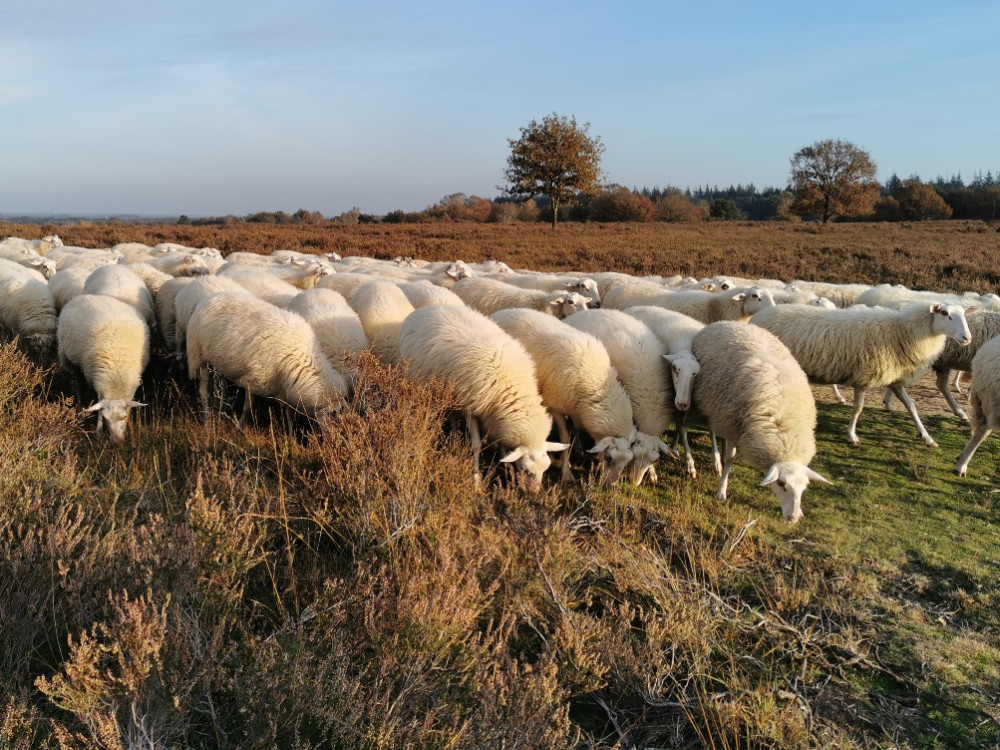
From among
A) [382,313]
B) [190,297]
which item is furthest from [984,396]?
[190,297]

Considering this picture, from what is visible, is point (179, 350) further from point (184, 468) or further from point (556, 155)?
point (556, 155)

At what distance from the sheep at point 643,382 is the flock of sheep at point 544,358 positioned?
18 mm

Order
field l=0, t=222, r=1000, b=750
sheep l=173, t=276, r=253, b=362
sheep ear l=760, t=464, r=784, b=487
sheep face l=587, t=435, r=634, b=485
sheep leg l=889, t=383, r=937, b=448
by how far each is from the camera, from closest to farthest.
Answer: field l=0, t=222, r=1000, b=750 < sheep ear l=760, t=464, r=784, b=487 < sheep face l=587, t=435, r=634, b=485 < sheep leg l=889, t=383, r=937, b=448 < sheep l=173, t=276, r=253, b=362

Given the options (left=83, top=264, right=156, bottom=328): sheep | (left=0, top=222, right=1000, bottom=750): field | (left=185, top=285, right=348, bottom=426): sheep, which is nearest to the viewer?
(left=0, top=222, right=1000, bottom=750): field

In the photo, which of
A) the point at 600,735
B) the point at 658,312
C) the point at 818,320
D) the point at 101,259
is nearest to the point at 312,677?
the point at 600,735

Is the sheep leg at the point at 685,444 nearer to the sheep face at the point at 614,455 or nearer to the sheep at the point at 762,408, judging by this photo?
the sheep at the point at 762,408

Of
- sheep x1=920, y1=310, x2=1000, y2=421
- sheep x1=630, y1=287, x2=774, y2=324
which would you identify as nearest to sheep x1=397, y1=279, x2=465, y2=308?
sheep x1=630, y1=287, x2=774, y2=324

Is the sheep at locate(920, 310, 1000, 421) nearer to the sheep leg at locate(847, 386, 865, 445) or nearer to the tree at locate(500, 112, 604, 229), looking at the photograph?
the sheep leg at locate(847, 386, 865, 445)

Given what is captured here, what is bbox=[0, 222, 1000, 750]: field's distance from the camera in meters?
2.40

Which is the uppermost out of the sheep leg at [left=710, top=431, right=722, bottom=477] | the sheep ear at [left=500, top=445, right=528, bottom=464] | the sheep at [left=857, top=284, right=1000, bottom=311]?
the sheep at [left=857, top=284, right=1000, bottom=311]

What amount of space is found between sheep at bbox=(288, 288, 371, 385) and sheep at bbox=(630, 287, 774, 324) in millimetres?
4805

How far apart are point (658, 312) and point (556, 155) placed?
1320 inches

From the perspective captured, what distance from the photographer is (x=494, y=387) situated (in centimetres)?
546

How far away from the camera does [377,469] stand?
3914mm
